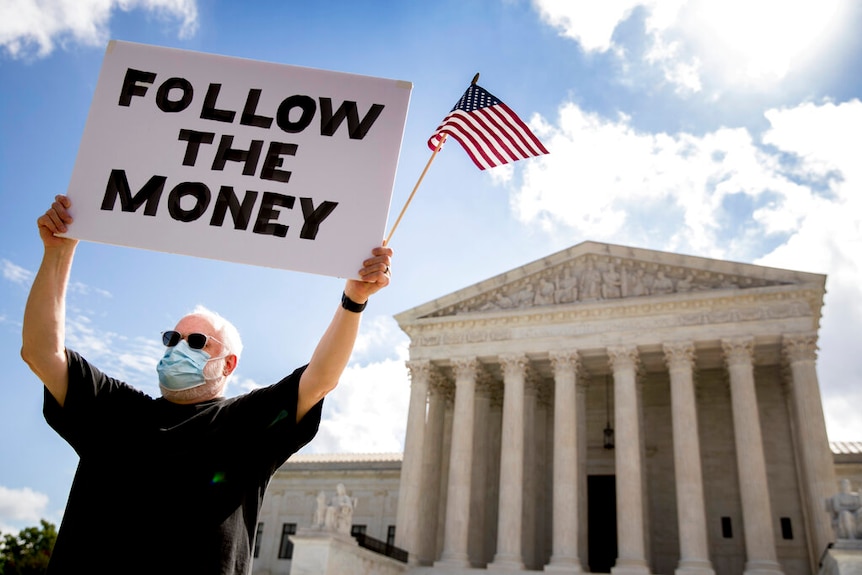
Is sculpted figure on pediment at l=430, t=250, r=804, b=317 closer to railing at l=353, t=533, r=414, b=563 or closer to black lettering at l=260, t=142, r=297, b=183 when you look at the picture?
railing at l=353, t=533, r=414, b=563

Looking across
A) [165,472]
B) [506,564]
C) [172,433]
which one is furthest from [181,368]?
[506,564]

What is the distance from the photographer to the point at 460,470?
108 feet

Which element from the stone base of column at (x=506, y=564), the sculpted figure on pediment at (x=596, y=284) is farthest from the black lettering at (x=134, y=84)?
the sculpted figure on pediment at (x=596, y=284)

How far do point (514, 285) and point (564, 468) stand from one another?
29.8 feet

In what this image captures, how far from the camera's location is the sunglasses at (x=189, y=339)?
3.78 metres

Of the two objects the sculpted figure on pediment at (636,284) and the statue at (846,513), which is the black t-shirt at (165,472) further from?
the sculpted figure on pediment at (636,284)

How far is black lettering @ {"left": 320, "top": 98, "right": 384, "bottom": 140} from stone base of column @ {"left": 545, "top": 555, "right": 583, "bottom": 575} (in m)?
27.8

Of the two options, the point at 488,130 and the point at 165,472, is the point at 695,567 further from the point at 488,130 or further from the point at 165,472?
the point at 165,472

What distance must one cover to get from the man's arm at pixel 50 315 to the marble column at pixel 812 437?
28628 mm

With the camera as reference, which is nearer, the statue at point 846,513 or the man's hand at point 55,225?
the man's hand at point 55,225

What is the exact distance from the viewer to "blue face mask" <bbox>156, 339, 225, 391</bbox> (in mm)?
3688

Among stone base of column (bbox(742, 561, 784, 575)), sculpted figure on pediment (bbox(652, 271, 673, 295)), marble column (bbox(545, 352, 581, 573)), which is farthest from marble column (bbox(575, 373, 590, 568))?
stone base of column (bbox(742, 561, 784, 575))

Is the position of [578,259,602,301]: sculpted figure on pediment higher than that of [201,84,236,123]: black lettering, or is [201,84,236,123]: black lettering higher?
[578,259,602,301]: sculpted figure on pediment

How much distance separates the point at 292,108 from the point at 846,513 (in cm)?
2427
